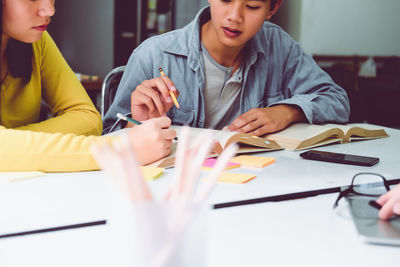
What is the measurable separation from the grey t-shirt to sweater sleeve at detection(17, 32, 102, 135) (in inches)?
18.6

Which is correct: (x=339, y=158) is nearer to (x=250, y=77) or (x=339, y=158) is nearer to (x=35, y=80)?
(x=250, y=77)

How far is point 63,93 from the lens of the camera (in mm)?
1514

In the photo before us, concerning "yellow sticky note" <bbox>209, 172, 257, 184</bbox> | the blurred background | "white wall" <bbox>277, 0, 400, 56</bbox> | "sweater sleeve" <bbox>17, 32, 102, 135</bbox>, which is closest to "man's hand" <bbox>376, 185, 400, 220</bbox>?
"yellow sticky note" <bbox>209, 172, 257, 184</bbox>

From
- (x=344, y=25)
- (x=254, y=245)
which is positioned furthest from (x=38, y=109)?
(x=344, y=25)

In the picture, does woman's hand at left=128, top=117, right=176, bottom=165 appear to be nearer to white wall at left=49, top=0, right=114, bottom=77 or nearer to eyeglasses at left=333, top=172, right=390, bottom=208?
Answer: eyeglasses at left=333, top=172, right=390, bottom=208

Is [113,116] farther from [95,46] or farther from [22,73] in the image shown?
[95,46]

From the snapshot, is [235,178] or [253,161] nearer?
[235,178]

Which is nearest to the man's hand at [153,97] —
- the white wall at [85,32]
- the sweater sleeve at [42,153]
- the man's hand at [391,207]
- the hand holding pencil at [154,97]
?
the hand holding pencil at [154,97]

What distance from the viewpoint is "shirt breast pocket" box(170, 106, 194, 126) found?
1694 mm

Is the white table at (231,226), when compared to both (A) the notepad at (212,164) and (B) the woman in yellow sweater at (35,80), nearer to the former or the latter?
(A) the notepad at (212,164)

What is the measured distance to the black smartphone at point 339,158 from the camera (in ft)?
3.71

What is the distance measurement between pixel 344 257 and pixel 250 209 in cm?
22

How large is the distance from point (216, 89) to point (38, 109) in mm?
685

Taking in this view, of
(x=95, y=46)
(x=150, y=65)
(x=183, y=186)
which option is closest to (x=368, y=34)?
(x=95, y=46)
